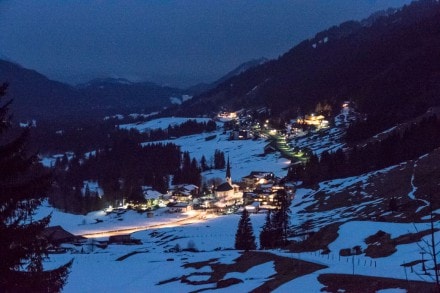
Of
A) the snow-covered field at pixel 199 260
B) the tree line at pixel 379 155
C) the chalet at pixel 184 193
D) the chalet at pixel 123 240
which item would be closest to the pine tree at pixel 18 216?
the snow-covered field at pixel 199 260

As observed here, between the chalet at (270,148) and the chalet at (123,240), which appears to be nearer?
the chalet at (123,240)

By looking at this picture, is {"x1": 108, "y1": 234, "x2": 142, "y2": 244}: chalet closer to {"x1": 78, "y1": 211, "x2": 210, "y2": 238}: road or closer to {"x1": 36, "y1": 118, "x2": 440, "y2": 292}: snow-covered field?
{"x1": 36, "y1": 118, "x2": 440, "y2": 292}: snow-covered field

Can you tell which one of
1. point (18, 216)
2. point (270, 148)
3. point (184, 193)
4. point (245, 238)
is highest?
point (270, 148)

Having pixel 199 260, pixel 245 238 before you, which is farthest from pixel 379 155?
pixel 199 260

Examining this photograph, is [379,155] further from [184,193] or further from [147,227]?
[184,193]

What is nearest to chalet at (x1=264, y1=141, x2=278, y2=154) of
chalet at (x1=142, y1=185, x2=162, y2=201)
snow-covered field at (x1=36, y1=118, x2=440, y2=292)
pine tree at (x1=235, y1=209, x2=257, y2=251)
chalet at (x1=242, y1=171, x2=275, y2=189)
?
chalet at (x1=242, y1=171, x2=275, y2=189)

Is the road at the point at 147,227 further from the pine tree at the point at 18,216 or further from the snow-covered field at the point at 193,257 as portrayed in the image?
the pine tree at the point at 18,216

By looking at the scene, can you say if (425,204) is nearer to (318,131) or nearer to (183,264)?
(183,264)

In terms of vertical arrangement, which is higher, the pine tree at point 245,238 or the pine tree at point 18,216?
the pine tree at point 18,216

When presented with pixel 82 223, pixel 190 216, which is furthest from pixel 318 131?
pixel 82 223
